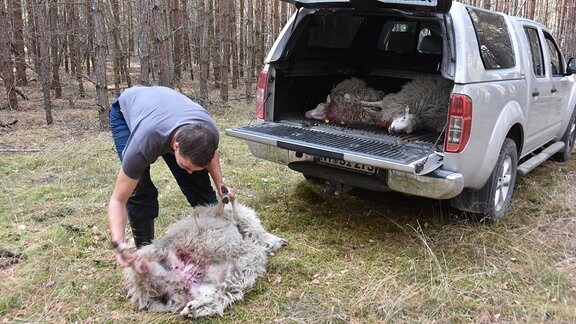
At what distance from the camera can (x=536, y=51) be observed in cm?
530

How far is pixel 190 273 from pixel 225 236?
0.36 metres

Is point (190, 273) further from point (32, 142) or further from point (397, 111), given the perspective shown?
point (32, 142)

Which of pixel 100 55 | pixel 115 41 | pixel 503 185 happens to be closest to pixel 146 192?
pixel 503 185

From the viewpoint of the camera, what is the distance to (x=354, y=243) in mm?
4059

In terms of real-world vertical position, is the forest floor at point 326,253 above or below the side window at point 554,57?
below

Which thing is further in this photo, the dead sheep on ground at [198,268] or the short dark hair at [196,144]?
the dead sheep on ground at [198,268]

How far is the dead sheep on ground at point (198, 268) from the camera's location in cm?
287

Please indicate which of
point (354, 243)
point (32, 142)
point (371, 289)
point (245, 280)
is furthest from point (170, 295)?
point (32, 142)

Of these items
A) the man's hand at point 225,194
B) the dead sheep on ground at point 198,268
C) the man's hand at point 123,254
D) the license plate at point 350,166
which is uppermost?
the license plate at point 350,166

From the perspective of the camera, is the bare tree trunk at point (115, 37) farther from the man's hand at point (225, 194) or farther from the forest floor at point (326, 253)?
the man's hand at point (225, 194)

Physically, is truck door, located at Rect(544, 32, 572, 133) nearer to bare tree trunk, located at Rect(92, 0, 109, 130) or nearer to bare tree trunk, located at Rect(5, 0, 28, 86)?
bare tree trunk, located at Rect(92, 0, 109, 130)

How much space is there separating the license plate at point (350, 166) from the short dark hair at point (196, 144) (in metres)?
1.50

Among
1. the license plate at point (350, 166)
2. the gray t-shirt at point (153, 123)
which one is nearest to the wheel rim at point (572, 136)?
the license plate at point (350, 166)

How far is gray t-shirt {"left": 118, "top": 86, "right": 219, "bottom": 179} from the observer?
2.70 meters
